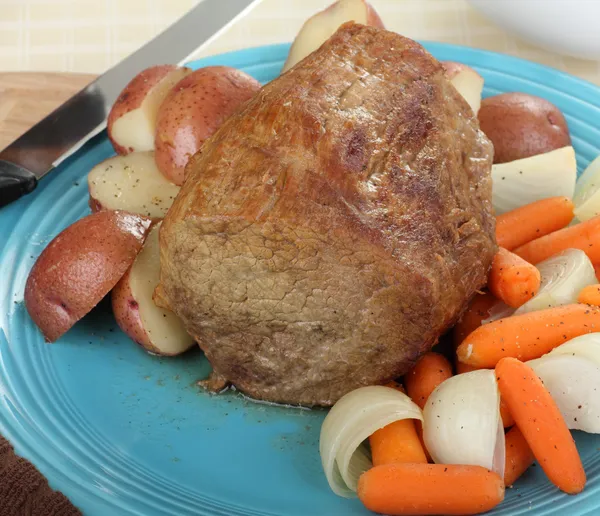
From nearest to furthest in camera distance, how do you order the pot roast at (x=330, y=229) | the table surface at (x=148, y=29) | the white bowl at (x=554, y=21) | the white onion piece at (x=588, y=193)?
1. the pot roast at (x=330, y=229)
2. the white onion piece at (x=588, y=193)
3. the white bowl at (x=554, y=21)
4. the table surface at (x=148, y=29)

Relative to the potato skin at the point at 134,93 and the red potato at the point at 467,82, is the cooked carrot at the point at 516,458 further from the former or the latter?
the potato skin at the point at 134,93

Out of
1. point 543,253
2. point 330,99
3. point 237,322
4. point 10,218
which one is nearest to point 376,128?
point 330,99

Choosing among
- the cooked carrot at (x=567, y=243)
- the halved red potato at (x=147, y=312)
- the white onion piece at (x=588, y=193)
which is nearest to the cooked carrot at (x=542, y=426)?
the cooked carrot at (x=567, y=243)

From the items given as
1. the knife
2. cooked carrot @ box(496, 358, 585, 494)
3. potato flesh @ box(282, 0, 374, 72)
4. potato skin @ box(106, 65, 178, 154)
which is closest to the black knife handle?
the knife

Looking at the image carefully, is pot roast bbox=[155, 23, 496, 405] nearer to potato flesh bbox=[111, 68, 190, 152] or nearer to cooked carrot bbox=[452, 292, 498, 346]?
cooked carrot bbox=[452, 292, 498, 346]

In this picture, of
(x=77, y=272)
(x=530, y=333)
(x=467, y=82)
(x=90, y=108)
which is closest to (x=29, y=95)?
(x=90, y=108)

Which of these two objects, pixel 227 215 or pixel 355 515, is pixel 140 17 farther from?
pixel 355 515
